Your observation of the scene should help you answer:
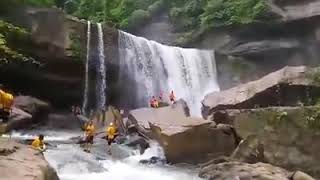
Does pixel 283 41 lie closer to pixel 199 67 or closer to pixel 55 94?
pixel 199 67

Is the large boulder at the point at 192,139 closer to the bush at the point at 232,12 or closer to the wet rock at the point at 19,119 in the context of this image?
the wet rock at the point at 19,119

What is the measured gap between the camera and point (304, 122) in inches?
472

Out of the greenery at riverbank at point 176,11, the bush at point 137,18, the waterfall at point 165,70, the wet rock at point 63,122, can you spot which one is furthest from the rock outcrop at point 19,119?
the bush at point 137,18

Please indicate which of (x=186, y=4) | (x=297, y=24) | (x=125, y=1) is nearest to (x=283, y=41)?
(x=297, y=24)

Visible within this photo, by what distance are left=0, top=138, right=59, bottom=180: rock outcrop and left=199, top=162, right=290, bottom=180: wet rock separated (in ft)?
14.9

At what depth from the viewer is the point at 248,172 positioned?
11047 millimetres

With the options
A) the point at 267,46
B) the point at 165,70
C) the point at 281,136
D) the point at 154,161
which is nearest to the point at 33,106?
the point at 165,70

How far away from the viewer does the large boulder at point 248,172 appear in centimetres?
1077

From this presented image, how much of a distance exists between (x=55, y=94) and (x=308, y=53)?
1509 centimetres

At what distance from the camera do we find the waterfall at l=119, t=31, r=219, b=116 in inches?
971

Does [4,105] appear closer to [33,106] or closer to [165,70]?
[33,106]

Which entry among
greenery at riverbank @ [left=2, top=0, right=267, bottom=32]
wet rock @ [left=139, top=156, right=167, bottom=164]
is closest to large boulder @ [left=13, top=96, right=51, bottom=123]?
wet rock @ [left=139, top=156, right=167, bottom=164]

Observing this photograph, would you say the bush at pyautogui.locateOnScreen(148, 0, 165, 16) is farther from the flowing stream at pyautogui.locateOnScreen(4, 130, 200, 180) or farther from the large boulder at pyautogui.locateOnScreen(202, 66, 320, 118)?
the flowing stream at pyautogui.locateOnScreen(4, 130, 200, 180)

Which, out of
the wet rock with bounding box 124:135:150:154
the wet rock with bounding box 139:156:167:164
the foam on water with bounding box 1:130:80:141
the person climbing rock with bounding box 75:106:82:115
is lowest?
the wet rock with bounding box 139:156:167:164
